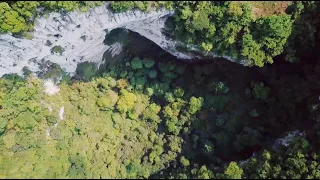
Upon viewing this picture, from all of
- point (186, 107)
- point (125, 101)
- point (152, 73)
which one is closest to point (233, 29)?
point (186, 107)

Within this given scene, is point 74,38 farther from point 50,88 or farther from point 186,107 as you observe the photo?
point 186,107

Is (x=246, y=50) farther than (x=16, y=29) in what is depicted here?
Yes

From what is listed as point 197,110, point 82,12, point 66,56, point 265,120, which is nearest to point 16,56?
point 66,56

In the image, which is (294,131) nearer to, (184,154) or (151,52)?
(184,154)

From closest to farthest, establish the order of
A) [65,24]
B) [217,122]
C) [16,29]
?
[16,29] < [65,24] < [217,122]

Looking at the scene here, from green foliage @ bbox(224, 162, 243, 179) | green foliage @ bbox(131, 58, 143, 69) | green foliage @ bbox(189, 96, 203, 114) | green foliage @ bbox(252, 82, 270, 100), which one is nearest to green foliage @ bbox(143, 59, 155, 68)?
green foliage @ bbox(131, 58, 143, 69)

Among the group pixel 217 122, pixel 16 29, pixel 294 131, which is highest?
pixel 16 29
